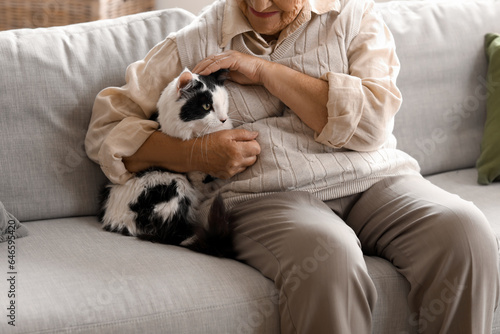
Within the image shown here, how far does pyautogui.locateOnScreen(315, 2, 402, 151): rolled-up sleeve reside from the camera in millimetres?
1558

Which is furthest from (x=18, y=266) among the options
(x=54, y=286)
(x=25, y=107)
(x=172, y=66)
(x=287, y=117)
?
(x=287, y=117)

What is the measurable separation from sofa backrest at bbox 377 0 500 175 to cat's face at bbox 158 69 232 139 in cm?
71

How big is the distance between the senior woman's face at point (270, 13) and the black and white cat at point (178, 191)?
161mm

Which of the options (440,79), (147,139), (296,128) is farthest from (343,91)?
(440,79)

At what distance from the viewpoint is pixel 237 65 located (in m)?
1.63

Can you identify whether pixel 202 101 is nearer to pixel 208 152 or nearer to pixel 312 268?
pixel 208 152

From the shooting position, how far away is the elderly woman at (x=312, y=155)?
1.40m

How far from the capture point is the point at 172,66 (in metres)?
1.69

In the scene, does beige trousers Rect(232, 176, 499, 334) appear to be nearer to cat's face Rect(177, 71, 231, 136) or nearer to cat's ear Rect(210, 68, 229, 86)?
cat's face Rect(177, 71, 231, 136)

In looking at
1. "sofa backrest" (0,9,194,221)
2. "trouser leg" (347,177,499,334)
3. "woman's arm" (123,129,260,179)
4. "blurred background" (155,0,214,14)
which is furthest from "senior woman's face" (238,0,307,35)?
"blurred background" (155,0,214,14)

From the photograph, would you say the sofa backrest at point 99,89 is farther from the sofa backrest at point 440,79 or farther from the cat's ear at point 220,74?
the cat's ear at point 220,74

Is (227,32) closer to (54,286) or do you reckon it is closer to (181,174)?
(181,174)

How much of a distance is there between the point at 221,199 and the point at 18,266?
0.49 meters

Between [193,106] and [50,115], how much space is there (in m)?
0.44
